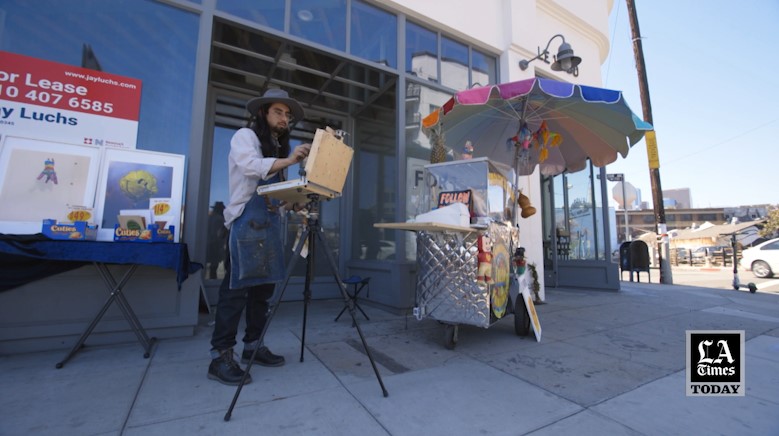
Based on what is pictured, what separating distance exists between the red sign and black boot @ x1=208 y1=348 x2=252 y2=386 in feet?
8.61

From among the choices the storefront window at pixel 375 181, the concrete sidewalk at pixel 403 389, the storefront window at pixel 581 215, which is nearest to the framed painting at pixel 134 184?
the concrete sidewalk at pixel 403 389

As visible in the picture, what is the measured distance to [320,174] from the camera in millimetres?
2066

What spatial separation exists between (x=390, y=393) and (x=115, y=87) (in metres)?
3.84

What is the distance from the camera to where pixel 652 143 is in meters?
9.53

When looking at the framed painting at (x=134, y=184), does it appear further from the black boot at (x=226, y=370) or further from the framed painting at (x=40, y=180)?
the black boot at (x=226, y=370)

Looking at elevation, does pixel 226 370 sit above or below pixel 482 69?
below

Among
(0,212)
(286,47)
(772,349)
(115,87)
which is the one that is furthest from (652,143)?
(0,212)

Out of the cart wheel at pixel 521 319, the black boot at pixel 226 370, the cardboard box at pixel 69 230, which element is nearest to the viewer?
the black boot at pixel 226 370

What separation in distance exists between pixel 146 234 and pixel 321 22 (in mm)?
3445

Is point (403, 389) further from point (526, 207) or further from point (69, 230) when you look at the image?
point (69, 230)

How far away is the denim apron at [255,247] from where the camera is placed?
234 centimetres

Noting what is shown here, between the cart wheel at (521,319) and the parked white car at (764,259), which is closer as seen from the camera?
the cart wheel at (521,319)

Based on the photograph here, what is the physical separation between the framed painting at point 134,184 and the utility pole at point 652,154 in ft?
37.4

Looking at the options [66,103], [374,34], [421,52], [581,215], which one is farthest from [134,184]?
[581,215]
